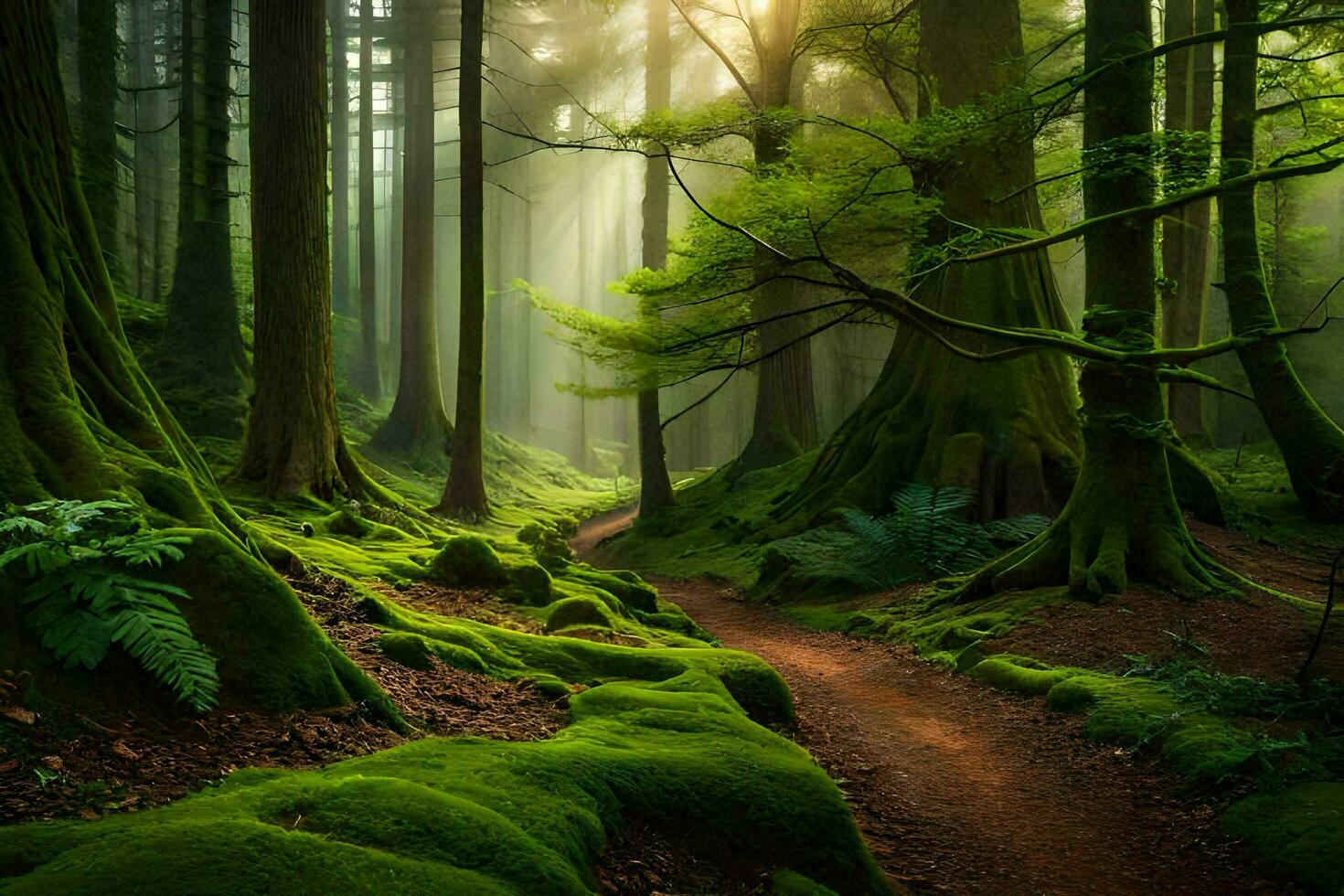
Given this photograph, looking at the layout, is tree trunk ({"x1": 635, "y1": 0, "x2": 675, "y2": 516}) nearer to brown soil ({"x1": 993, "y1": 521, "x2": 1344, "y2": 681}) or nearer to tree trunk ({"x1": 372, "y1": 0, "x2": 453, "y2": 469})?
tree trunk ({"x1": 372, "y1": 0, "x2": 453, "y2": 469})

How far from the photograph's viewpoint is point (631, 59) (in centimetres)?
3042

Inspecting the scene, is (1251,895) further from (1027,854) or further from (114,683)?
(114,683)

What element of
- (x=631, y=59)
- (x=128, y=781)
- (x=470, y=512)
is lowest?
(x=470, y=512)

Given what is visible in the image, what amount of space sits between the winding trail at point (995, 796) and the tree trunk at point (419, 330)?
1716 cm

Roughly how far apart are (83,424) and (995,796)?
17.8 ft

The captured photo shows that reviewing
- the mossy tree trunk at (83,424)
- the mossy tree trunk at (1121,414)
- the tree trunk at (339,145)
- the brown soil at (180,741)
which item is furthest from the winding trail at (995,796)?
the tree trunk at (339,145)

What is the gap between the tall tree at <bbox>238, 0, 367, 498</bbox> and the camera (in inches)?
429

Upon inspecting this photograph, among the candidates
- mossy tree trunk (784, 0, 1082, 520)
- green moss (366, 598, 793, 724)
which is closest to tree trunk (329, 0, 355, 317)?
mossy tree trunk (784, 0, 1082, 520)

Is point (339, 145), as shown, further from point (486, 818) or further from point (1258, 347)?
point (486, 818)

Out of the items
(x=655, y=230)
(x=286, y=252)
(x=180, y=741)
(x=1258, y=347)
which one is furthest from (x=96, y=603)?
(x=655, y=230)

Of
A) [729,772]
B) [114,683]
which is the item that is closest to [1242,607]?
[729,772]

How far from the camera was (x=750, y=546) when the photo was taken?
14.9 meters

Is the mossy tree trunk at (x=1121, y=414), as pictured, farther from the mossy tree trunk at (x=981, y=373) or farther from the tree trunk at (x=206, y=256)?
the tree trunk at (x=206, y=256)

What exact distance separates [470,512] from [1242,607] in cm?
1233
